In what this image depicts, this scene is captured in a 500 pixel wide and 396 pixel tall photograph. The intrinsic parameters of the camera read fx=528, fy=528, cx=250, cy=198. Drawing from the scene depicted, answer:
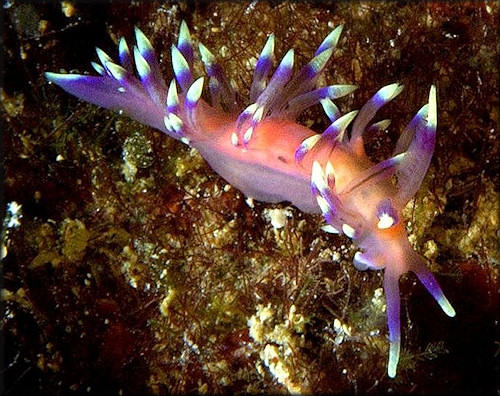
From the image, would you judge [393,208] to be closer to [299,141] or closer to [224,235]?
[299,141]

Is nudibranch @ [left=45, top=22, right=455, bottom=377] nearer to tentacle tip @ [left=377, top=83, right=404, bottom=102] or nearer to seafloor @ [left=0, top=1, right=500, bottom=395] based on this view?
tentacle tip @ [left=377, top=83, right=404, bottom=102]

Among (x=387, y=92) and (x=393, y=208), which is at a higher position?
(x=387, y=92)

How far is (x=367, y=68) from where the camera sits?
120 inches

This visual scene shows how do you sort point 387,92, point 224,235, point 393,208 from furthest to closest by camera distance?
point 224,235 → point 387,92 → point 393,208

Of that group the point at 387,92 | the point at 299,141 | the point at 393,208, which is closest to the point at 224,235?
the point at 299,141

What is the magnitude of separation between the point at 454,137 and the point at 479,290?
931 millimetres

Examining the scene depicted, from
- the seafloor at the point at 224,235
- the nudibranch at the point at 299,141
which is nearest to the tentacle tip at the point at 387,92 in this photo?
the nudibranch at the point at 299,141

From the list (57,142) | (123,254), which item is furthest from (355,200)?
(57,142)

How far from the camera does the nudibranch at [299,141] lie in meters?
2.36

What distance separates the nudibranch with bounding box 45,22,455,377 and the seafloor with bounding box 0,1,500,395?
0.38 metres

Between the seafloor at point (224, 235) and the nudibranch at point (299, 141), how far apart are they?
0.38 metres

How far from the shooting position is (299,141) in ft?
8.27

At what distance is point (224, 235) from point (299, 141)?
877 mm

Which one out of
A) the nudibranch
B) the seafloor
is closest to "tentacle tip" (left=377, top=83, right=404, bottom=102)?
the nudibranch
